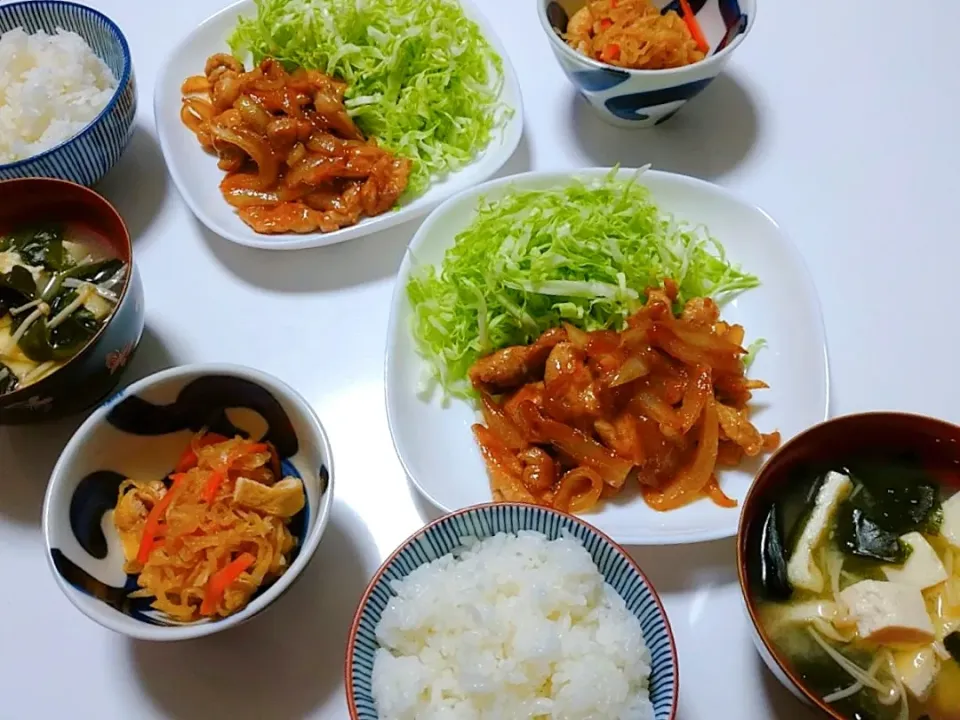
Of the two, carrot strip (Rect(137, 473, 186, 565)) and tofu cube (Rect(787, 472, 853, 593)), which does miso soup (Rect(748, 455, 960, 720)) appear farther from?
carrot strip (Rect(137, 473, 186, 565))

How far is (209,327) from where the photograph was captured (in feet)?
6.67

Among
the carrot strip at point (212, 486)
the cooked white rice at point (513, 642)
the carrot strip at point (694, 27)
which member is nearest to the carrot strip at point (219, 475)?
the carrot strip at point (212, 486)

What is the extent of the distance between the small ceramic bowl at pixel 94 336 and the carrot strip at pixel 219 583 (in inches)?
20.7

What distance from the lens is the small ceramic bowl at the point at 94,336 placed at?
63.9 inches

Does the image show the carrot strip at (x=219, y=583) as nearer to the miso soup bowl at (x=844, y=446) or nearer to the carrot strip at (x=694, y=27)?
the miso soup bowl at (x=844, y=446)

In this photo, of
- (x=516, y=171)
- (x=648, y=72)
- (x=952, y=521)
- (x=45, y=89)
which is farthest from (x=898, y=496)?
(x=45, y=89)

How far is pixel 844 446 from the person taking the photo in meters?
1.48

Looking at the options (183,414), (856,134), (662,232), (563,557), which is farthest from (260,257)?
(856,134)

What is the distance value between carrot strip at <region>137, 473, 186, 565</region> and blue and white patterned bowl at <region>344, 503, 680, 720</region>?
43 centimetres

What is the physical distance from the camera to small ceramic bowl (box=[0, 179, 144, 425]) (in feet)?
5.33

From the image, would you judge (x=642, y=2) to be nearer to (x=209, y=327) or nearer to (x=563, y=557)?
(x=209, y=327)

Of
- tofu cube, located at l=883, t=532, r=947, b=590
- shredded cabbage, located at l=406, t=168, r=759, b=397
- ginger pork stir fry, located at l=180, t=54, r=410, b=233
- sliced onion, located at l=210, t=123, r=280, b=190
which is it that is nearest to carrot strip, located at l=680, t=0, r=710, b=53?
shredded cabbage, located at l=406, t=168, r=759, b=397

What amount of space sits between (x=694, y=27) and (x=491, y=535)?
156 centimetres

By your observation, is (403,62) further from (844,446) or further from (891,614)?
(891,614)
